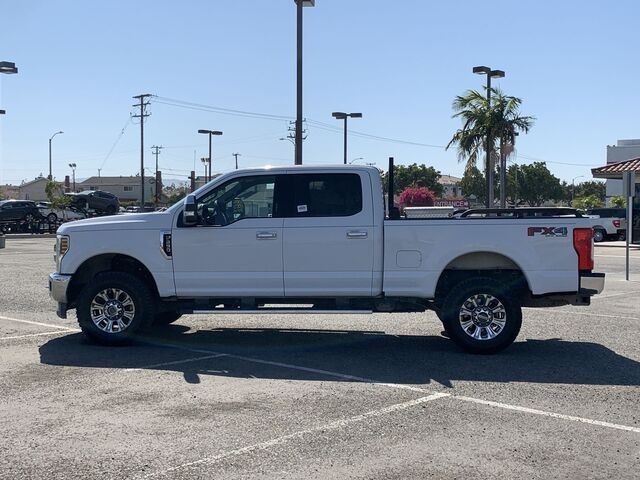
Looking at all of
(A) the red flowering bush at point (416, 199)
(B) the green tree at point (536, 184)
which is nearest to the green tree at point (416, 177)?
(B) the green tree at point (536, 184)

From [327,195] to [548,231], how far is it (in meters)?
2.61

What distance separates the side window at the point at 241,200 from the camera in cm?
894

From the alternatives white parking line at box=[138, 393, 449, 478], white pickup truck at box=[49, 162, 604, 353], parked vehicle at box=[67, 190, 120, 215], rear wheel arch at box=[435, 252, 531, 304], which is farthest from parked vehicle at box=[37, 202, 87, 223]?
white parking line at box=[138, 393, 449, 478]

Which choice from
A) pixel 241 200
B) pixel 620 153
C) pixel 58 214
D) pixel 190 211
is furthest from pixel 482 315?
pixel 620 153

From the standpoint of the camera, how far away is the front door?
8820 mm

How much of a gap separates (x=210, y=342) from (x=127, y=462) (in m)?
4.49

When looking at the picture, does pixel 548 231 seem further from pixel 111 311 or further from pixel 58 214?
pixel 58 214

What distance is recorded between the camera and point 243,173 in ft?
29.6

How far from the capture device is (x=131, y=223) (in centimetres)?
899

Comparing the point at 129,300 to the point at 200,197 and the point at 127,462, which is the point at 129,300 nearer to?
the point at 200,197

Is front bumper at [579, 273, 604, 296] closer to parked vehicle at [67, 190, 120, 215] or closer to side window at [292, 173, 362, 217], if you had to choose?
side window at [292, 173, 362, 217]

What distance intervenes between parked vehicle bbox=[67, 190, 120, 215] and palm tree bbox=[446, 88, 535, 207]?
2606cm

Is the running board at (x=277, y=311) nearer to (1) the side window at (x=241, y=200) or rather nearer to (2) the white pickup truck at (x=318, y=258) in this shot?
(2) the white pickup truck at (x=318, y=258)

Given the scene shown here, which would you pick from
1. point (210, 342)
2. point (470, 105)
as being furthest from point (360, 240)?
point (470, 105)
